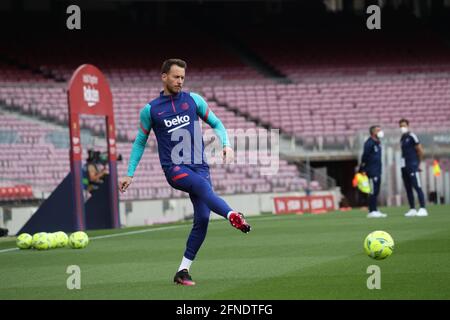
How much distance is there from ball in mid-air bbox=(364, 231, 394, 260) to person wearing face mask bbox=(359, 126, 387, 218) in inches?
441

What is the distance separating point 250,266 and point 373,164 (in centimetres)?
1160

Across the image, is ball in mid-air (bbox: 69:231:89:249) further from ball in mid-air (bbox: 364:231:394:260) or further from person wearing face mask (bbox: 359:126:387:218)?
person wearing face mask (bbox: 359:126:387:218)

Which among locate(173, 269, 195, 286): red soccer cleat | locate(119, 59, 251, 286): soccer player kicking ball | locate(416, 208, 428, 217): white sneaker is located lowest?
locate(416, 208, 428, 217): white sneaker

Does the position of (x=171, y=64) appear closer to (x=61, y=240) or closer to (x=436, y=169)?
(x=61, y=240)

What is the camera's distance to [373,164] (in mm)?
22609

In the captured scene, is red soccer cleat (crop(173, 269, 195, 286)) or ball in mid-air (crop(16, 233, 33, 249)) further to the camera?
ball in mid-air (crop(16, 233, 33, 249))

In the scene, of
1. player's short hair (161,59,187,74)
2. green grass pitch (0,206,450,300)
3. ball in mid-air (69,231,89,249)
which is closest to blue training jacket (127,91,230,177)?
player's short hair (161,59,187,74)

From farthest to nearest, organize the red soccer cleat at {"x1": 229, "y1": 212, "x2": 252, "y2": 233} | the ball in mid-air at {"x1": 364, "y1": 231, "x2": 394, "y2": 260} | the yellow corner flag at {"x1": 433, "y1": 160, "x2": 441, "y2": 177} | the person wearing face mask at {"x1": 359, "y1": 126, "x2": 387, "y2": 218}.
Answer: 1. the yellow corner flag at {"x1": 433, "y1": 160, "x2": 441, "y2": 177}
2. the person wearing face mask at {"x1": 359, "y1": 126, "x2": 387, "y2": 218}
3. the ball in mid-air at {"x1": 364, "y1": 231, "x2": 394, "y2": 260}
4. the red soccer cleat at {"x1": 229, "y1": 212, "x2": 252, "y2": 233}

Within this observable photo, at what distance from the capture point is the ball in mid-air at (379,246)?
11.2 meters

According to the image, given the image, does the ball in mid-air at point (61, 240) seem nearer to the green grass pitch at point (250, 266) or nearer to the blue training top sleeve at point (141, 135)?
the green grass pitch at point (250, 266)

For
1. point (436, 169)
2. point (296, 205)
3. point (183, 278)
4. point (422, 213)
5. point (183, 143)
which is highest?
point (183, 143)

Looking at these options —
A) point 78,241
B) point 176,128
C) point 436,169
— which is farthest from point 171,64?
point 436,169

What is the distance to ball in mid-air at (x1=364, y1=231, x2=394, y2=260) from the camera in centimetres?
1120

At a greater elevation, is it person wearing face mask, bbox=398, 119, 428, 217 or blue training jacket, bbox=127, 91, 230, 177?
blue training jacket, bbox=127, 91, 230, 177
